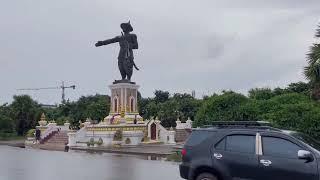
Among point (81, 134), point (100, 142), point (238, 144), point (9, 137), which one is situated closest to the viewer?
point (238, 144)

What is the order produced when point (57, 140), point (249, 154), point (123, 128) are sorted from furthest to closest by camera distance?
point (57, 140)
point (123, 128)
point (249, 154)

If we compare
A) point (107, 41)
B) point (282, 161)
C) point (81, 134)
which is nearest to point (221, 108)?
point (282, 161)

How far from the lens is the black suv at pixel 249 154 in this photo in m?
9.67

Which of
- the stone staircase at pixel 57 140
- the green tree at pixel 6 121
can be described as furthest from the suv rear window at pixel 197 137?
the green tree at pixel 6 121

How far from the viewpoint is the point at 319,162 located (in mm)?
9461

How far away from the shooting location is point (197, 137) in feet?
36.9

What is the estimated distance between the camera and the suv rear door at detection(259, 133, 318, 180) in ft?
31.3

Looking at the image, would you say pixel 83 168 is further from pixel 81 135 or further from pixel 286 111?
pixel 81 135

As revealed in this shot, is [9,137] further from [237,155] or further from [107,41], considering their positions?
[237,155]

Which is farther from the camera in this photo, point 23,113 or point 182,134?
point 23,113

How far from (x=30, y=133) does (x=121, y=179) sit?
119 feet

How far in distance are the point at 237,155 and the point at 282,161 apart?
0.94 m

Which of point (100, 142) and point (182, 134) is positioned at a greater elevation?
point (182, 134)

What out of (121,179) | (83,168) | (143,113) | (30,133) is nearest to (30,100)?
(30,133)
